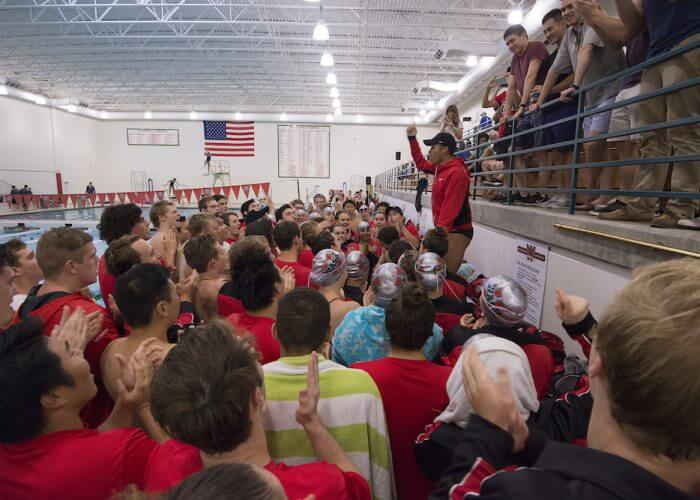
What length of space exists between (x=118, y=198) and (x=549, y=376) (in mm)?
25466

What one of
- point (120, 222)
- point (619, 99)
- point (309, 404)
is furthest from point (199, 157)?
point (309, 404)

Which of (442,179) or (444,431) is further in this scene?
(442,179)

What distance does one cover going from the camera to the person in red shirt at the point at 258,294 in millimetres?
2238

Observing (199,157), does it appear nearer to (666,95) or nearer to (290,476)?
(666,95)

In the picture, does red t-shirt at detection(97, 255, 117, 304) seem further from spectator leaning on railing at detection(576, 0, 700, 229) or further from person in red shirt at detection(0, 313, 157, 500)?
spectator leaning on railing at detection(576, 0, 700, 229)

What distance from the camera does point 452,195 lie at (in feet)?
13.1

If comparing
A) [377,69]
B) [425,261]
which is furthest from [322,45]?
[425,261]

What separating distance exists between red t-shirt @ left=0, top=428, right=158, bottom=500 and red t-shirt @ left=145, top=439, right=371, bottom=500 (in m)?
0.08

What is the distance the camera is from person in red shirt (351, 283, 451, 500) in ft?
5.58

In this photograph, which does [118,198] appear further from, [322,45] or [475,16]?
[475,16]

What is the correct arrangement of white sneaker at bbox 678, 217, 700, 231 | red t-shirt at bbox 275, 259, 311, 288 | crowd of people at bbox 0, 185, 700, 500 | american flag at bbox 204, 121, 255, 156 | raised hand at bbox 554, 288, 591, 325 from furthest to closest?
american flag at bbox 204, 121, 255, 156
red t-shirt at bbox 275, 259, 311, 288
white sneaker at bbox 678, 217, 700, 231
raised hand at bbox 554, 288, 591, 325
crowd of people at bbox 0, 185, 700, 500

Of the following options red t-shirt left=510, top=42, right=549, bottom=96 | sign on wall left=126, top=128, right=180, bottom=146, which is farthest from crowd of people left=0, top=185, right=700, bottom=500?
sign on wall left=126, top=128, right=180, bottom=146

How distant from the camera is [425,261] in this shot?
9.70ft

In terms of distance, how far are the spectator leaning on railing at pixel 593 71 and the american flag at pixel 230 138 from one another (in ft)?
81.7
